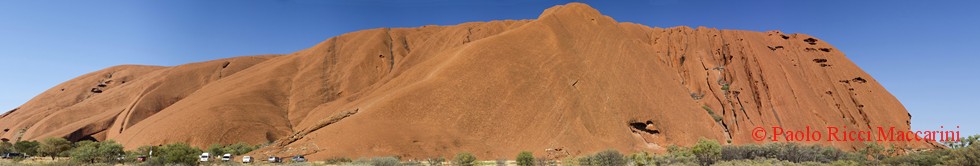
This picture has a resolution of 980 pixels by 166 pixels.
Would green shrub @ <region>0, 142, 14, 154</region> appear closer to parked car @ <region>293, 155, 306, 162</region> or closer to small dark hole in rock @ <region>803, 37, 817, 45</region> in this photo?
parked car @ <region>293, 155, 306, 162</region>

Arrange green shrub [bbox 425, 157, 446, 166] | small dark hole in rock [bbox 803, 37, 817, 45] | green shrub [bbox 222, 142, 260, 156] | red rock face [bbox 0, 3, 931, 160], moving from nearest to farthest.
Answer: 1. green shrub [bbox 425, 157, 446, 166]
2. green shrub [bbox 222, 142, 260, 156]
3. red rock face [bbox 0, 3, 931, 160]
4. small dark hole in rock [bbox 803, 37, 817, 45]

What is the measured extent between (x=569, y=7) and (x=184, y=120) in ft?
155

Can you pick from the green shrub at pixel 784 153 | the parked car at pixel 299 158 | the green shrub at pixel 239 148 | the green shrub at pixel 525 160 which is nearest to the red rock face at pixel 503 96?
the parked car at pixel 299 158

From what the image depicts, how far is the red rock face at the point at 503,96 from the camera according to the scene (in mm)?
53812

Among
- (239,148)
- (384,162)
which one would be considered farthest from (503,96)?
(239,148)

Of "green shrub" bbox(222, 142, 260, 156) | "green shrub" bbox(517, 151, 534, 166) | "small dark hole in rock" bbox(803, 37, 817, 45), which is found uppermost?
"small dark hole in rock" bbox(803, 37, 817, 45)

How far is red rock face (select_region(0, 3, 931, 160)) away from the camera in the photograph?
2119 inches

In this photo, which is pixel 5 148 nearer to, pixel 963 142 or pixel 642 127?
pixel 642 127

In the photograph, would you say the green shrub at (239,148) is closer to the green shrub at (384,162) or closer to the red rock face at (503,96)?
the red rock face at (503,96)

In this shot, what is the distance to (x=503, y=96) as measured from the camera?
58375mm

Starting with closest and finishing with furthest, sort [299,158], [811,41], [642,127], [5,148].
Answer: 1. [299,158]
2. [642,127]
3. [5,148]
4. [811,41]

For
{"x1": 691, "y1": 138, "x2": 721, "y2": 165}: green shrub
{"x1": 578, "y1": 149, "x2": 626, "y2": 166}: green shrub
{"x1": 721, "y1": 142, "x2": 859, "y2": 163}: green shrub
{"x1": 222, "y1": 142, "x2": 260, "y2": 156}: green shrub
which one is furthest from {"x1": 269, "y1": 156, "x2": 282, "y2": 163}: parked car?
{"x1": 721, "y1": 142, "x2": 859, "y2": 163}: green shrub

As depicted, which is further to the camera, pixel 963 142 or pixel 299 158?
pixel 299 158

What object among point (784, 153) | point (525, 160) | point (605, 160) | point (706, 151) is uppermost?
point (784, 153)
